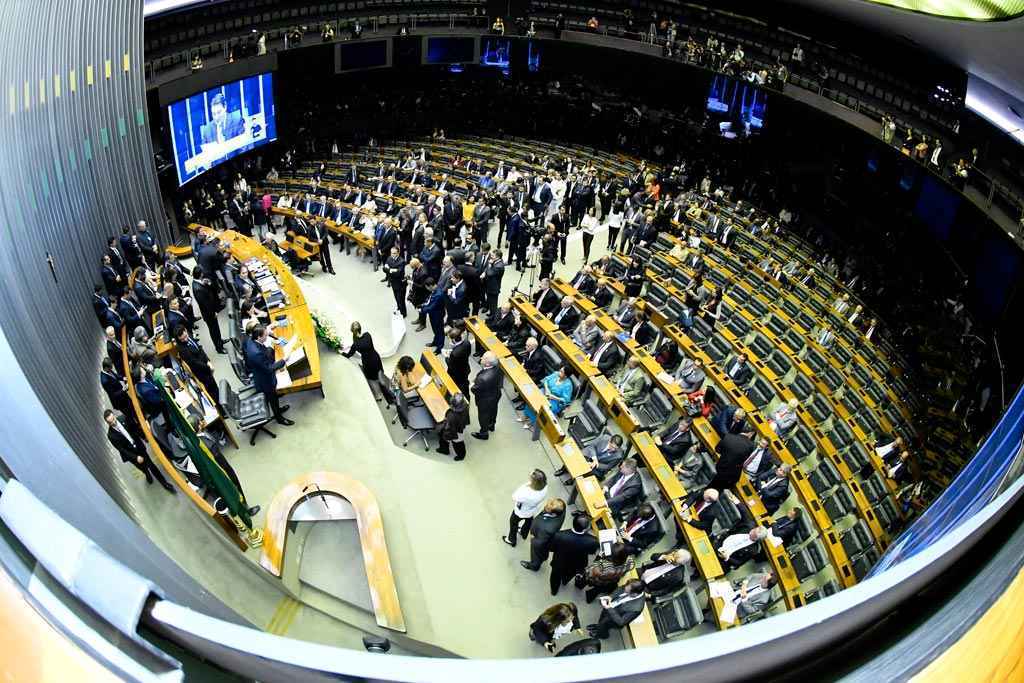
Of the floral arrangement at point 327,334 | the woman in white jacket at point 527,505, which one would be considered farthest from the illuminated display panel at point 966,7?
the floral arrangement at point 327,334

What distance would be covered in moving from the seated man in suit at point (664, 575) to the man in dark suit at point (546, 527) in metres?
0.99

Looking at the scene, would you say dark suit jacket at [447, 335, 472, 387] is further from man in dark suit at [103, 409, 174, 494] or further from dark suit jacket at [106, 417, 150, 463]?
dark suit jacket at [106, 417, 150, 463]

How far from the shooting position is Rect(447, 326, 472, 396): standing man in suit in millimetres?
9086

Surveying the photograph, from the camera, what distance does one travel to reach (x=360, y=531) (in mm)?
7258

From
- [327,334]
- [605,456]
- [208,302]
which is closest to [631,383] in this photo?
[605,456]

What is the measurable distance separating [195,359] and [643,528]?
578cm

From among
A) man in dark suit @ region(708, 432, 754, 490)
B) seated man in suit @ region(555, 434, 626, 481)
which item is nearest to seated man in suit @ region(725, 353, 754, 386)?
man in dark suit @ region(708, 432, 754, 490)

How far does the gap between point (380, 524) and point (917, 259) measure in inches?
533

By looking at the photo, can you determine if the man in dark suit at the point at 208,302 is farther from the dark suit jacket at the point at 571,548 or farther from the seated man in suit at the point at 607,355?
the dark suit jacket at the point at 571,548

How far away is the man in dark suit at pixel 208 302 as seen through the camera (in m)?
9.67

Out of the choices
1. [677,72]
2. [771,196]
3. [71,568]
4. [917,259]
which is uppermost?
[677,72]

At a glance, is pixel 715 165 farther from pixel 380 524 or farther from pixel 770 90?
pixel 380 524

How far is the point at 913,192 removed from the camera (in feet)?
51.2

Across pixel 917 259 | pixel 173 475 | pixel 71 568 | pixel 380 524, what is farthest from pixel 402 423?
pixel 917 259
